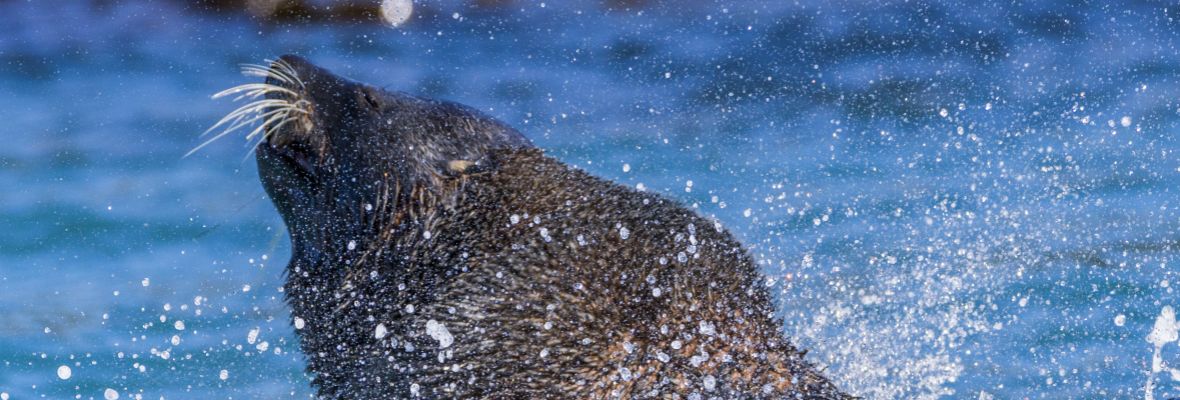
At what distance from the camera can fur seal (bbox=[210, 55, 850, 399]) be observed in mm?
4477

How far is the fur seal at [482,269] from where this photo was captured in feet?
14.7

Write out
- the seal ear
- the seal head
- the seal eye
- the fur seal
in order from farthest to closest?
the seal eye
the seal ear
the seal head
the fur seal

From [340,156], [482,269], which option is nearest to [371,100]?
[340,156]

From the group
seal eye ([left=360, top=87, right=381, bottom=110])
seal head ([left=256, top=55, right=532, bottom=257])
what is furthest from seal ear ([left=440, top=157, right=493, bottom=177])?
seal eye ([left=360, top=87, right=381, bottom=110])

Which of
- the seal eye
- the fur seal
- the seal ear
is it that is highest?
the seal eye

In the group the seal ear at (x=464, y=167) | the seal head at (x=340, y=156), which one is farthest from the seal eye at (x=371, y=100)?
the seal ear at (x=464, y=167)

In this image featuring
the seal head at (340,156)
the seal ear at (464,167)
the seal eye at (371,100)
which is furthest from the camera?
the seal eye at (371,100)

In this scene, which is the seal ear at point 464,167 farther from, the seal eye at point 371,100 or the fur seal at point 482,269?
the seal eye at point 371,100

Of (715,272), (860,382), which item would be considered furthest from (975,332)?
(715,272)

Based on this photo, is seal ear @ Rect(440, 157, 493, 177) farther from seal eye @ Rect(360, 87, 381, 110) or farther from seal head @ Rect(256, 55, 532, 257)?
seal eye @ Rect(360, 87, 381, 110)

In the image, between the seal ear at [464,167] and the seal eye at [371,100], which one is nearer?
the seal ear at [464,167]

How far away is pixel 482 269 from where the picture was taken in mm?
4812

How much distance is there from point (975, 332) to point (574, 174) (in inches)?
393

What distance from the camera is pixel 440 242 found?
16.6 feet
